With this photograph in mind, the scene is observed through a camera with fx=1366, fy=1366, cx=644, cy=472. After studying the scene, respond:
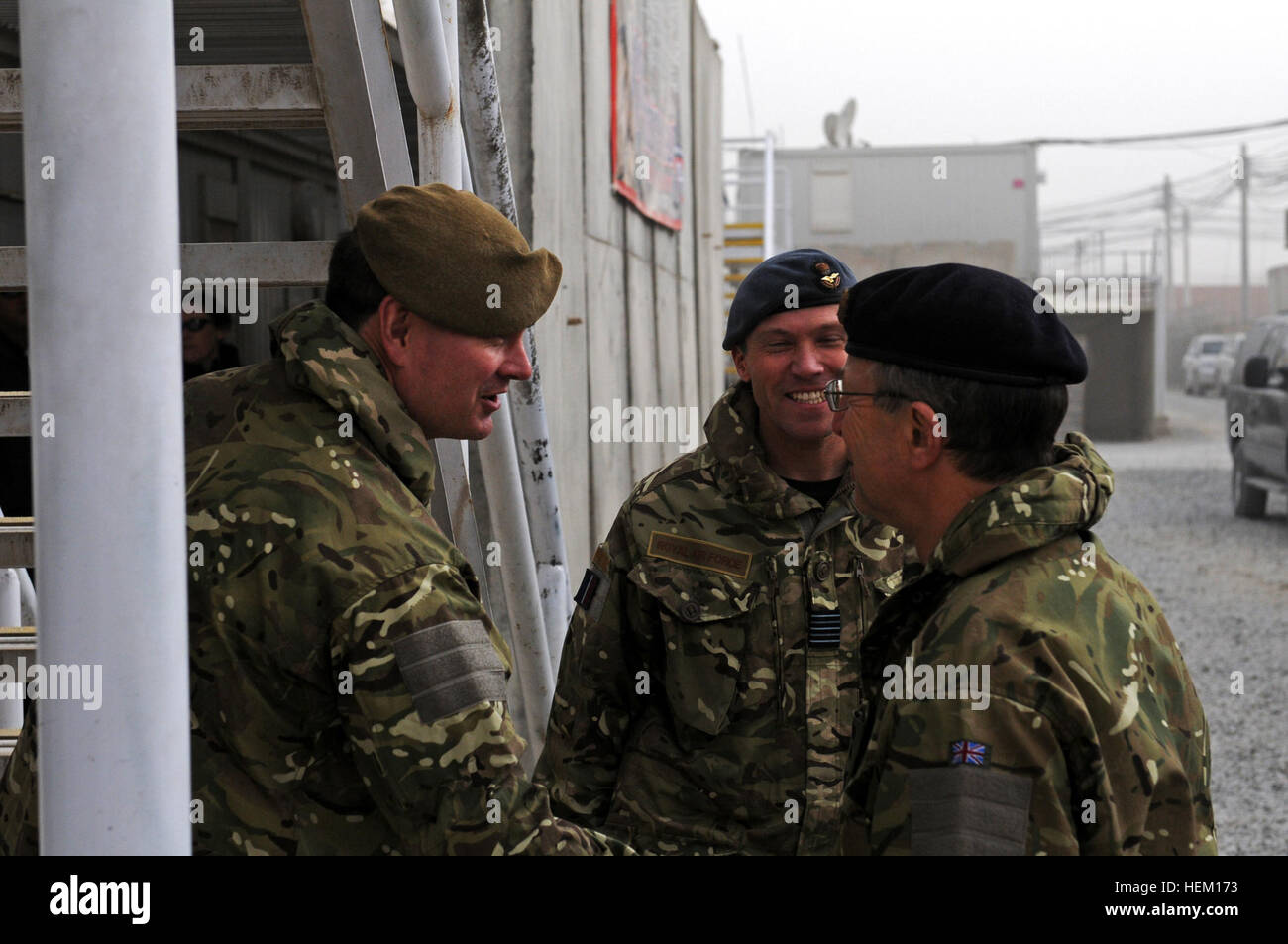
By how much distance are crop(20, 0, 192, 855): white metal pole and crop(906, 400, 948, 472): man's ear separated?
0.92 m

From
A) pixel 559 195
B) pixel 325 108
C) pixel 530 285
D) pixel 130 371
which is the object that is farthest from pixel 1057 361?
pixel 559 195

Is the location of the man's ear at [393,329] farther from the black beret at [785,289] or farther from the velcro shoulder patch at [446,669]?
the black beret at [785,289]

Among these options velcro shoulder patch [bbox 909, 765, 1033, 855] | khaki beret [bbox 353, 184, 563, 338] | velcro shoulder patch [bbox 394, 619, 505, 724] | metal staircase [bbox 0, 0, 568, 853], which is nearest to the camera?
velcro shoulder patch [bbox 909, 765, 1033, 855]

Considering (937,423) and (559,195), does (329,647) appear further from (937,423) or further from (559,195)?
(559,195)

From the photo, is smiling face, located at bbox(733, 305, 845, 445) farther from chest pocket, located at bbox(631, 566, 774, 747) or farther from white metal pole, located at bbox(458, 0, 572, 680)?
white metal pole, located at bbox(458, 0, 572, 680)

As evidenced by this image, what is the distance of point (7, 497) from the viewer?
4.25 m

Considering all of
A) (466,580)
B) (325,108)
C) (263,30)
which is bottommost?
(466,580)

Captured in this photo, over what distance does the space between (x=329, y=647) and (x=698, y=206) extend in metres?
8.46

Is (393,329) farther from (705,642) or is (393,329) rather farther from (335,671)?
A: (705,642)

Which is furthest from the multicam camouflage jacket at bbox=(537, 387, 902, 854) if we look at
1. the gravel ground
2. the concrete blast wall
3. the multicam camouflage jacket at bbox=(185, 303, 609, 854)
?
the gravel ground

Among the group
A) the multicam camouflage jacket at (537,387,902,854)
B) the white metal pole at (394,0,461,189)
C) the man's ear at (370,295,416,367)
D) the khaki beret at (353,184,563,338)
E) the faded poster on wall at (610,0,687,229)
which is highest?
the faded poster on wall at (610,0,687,229)

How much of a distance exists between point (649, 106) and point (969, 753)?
633cm

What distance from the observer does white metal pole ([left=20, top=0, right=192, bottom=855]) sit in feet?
3.42

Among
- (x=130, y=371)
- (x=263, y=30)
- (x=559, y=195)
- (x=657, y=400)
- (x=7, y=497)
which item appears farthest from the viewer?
(x=657, y=400)
